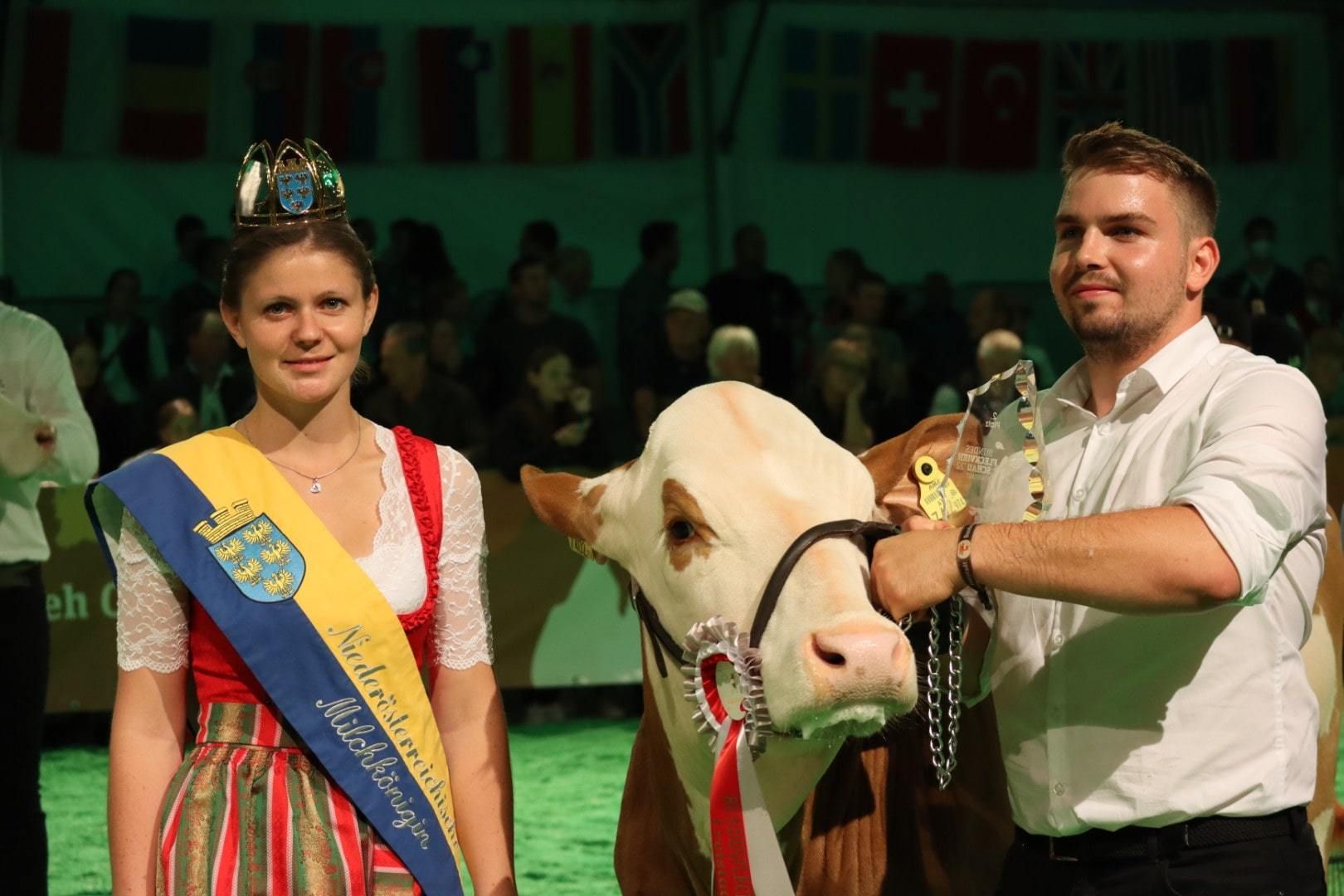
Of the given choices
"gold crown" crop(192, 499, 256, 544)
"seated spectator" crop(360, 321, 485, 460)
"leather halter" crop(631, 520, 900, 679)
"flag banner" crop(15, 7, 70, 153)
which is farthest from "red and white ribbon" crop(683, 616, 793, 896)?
"flag banner" crop(15, 7, 70, 153)

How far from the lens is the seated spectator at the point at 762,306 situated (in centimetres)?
1038

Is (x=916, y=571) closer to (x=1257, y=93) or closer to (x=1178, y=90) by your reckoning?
(x=1178, y=90)

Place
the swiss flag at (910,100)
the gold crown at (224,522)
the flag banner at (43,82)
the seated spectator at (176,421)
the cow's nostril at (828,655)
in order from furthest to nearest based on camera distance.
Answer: the swiss flag at (910,100), the flag banner at (43,82), the seated spectator at (176,421), the gold crown at (224,522), the cow's nostril at (828,655)

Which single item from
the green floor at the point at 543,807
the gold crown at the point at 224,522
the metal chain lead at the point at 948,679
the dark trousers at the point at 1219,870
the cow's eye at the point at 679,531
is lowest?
the green floor at the point at 543,807

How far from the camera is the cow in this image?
2539 mm

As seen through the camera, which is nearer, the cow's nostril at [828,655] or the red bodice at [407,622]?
the cow's nostril at [828,655]

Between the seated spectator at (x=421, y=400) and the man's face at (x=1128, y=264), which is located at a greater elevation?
the seated spectator at (x=421, y=400)

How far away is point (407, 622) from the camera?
272cm

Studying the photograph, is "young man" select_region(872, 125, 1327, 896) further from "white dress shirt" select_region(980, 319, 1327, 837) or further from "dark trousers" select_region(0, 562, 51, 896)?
"dark trousers" select_region(0, 562, 51, 896)

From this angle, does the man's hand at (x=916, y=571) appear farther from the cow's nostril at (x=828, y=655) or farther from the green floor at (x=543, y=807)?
the green floor at (x=543, y=807)

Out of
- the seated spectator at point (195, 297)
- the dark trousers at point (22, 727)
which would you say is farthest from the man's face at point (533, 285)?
the dark trousers at point (22, 727)

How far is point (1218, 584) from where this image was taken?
2346 mm

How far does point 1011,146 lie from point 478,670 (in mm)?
10845

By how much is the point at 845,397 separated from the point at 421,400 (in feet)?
7.00
